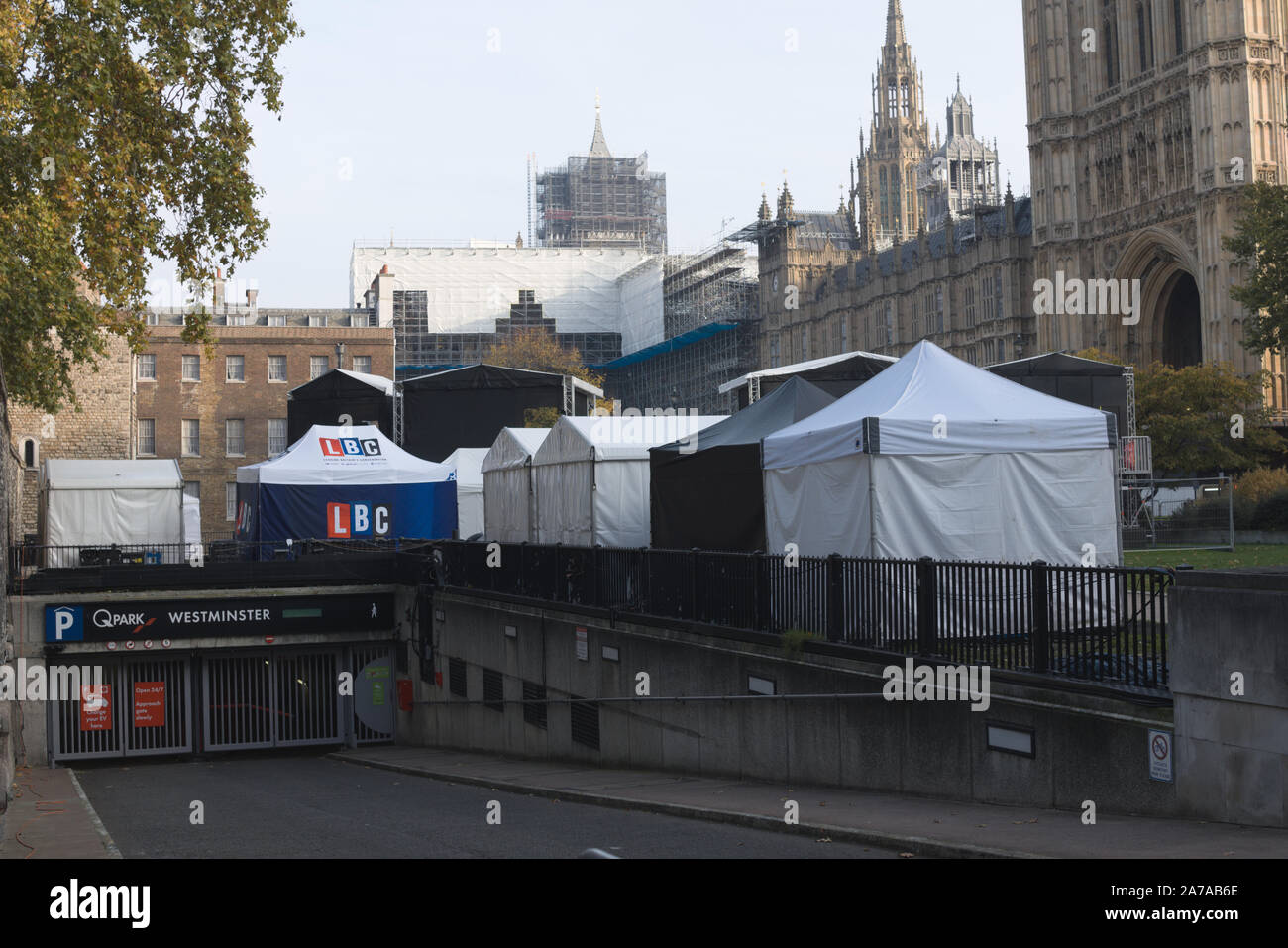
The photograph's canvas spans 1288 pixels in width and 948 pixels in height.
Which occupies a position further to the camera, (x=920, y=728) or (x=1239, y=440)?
(x=1239, y=440)

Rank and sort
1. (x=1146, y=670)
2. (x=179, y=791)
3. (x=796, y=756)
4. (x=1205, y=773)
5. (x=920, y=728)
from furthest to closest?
(x=179, y=791), (x=796, y=756), (x=920, y=728), (x=1146, y=670), (x=1205, y=773)

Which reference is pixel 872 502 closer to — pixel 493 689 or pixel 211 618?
pixel 493 689

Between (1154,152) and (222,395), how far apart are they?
170 feet

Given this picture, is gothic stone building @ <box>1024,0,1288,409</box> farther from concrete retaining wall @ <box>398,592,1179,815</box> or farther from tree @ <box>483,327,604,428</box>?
concrete retaining wall @ <box>398,592,1179,815</box>

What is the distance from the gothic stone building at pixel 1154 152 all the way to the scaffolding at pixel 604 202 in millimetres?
64719

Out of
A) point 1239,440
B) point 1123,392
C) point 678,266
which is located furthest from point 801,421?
point 678,266

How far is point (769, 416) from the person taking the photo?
64.6ft

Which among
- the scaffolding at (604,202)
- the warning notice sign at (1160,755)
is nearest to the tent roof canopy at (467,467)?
the warning notice sign at (1160,755)

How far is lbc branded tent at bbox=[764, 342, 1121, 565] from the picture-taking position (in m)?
15.2

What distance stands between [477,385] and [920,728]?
3830 centimetres

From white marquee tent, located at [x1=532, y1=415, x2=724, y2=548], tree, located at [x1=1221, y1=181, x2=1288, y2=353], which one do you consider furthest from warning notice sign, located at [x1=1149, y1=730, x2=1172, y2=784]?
tree, located at [x1=1221, y1=181, x2=1288, y2=353]

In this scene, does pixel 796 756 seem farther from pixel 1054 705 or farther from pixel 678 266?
pixel 678 266

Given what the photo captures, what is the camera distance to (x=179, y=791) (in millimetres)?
21328

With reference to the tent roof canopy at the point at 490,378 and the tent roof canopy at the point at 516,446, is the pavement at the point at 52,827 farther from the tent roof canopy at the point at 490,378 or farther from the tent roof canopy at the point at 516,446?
the tent roof canopy at the point at 490,378
